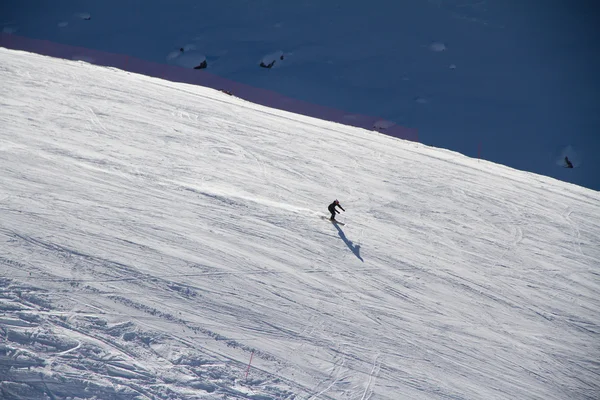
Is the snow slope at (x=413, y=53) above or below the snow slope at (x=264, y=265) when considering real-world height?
above

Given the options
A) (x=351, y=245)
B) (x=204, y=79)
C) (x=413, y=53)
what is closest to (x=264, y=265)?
(x=351, y=245)

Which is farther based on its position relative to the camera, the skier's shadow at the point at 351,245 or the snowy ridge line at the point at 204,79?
the snowy ridge line at the point at 204,79

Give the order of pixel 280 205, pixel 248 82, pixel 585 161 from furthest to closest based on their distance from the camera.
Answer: pixel 248 82 < pixel 585 161 < pixel 280 205

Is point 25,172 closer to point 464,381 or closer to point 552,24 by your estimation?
point 464,381

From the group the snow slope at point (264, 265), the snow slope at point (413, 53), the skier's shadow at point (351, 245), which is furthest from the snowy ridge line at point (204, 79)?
the skier's shadow at point (351, 245)

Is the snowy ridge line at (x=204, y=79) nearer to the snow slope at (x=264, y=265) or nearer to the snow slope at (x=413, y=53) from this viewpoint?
the snow slope at (x=413, y=53)

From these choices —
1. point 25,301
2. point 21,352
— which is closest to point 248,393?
point 21,352

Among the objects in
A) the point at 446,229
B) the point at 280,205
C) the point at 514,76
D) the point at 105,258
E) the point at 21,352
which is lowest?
the point at 21,352
